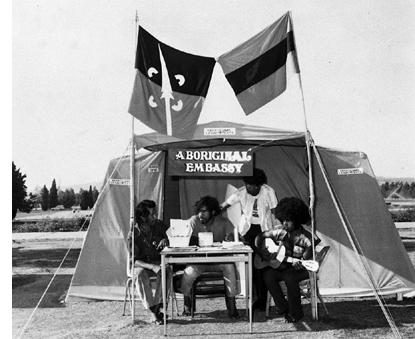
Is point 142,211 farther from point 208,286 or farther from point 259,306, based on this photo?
point 259,306

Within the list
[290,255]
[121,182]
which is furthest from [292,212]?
[121,182]

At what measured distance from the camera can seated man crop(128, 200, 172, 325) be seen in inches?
203

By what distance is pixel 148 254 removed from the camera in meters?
5.51

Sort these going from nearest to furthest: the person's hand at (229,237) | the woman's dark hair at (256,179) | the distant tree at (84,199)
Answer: the person's hand at (229,237)
the woman's dark hair at (256,179)
the distant tree at (84,199)

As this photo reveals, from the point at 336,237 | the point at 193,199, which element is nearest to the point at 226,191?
the point at 193,199

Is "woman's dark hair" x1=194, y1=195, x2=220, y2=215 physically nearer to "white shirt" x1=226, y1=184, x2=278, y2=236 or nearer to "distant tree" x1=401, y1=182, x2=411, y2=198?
"white shirt" x1=226, y1=184, x2=278, y2=236

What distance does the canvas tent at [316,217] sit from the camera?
6215 mm

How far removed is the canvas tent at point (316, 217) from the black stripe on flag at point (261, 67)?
2.75 ft

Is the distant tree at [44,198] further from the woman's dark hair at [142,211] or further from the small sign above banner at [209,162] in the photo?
the woman's dark hair at [142,211]

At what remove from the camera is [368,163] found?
637cm

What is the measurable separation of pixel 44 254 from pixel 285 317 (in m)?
9.63

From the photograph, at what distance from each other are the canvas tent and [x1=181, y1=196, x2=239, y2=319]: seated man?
929 millimetres

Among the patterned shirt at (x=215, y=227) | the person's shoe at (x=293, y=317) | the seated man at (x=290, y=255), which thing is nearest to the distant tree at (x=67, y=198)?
the patterned shirt at (x=215, y=227)

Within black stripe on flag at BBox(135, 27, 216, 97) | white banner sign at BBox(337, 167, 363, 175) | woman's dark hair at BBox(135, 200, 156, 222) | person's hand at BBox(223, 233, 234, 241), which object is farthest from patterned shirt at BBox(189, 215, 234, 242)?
white banner sign at BBox(337, 167, 363, 175)
